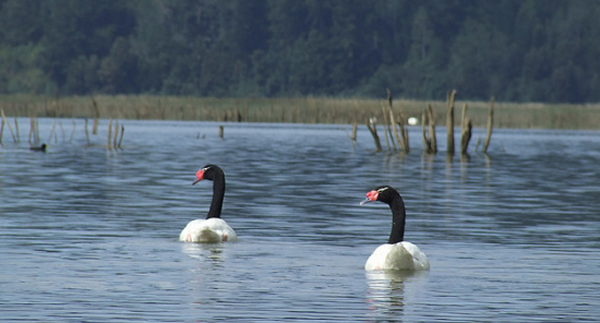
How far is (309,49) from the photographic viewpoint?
366 ft

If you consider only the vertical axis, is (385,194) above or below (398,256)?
above

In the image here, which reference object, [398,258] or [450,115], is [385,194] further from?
[450,115]

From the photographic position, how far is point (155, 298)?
1245 cm

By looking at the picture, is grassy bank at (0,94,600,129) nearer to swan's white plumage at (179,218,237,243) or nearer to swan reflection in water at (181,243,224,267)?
swan's white plumage at (179,218,237,243)

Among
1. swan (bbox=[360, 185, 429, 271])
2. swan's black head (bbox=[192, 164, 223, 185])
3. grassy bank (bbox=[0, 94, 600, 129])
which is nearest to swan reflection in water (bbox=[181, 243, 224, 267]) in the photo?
swan's black head (bbox=[192, 164, 223, 185])

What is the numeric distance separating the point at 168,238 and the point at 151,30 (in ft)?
333

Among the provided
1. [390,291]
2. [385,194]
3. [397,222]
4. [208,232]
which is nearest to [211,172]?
[208,232]

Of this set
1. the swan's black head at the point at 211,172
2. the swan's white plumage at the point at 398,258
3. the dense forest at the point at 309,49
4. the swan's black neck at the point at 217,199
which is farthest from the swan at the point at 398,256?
the dense forest at the point at 309,49

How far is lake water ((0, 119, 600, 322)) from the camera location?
39.9ft

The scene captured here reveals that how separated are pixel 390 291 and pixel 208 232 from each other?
14.6 feet

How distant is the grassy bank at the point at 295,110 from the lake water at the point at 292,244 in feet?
86.2

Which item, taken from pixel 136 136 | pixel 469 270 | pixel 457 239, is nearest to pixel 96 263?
pixel 469 270

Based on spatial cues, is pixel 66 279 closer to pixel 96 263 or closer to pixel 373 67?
pixel 96 263

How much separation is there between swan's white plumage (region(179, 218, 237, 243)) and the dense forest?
3636 inches
